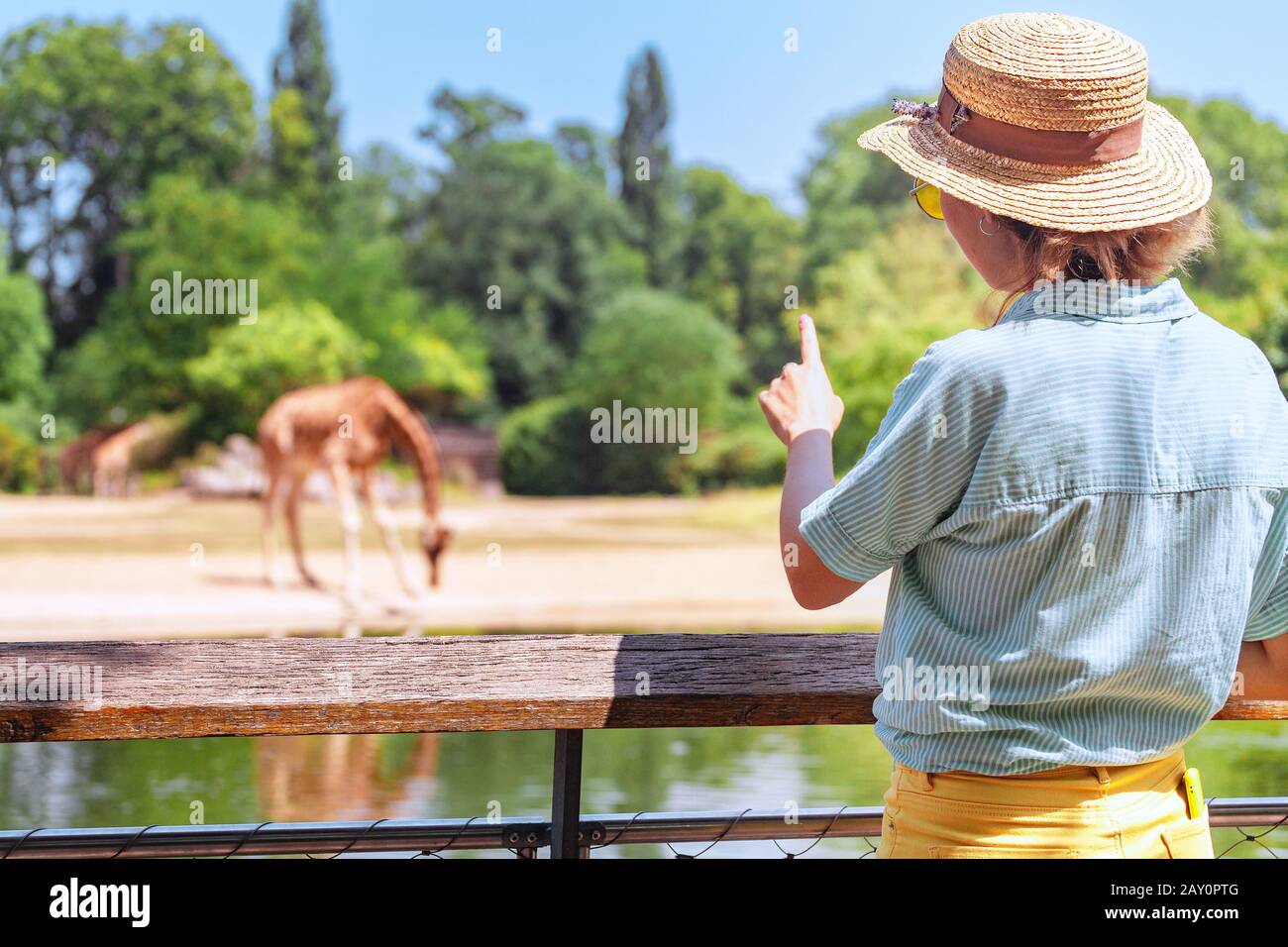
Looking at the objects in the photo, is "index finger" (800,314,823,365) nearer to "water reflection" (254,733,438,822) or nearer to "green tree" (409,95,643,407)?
"water reflection" (254,733,438,822)

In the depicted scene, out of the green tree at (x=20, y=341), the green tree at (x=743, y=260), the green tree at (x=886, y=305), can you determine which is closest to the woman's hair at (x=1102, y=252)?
the green tree at (x=886, y=305)

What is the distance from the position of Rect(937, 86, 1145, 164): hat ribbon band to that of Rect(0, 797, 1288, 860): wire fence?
2.38ft

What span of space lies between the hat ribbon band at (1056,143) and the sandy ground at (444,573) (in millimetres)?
12342

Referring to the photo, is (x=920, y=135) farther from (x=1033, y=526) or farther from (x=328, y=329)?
(x=328, y=329)

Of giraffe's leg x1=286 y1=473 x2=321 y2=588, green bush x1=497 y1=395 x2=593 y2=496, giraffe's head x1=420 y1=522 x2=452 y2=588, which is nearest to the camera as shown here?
giraffe's head x1=420 y1=522 x2=452 y2=588

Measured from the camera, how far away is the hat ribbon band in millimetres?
1221

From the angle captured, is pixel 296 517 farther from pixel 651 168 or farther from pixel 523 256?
pixel 651 168

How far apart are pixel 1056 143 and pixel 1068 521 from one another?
→ 0.31 m

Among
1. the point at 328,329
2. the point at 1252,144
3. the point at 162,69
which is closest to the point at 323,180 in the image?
the point at 162,69

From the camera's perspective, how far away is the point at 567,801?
1.59m

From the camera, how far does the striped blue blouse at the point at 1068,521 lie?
1143 millimetres

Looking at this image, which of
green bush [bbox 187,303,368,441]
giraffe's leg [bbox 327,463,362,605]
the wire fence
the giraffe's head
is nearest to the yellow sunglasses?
A: the wire fence

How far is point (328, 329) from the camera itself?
26047 millimetres
